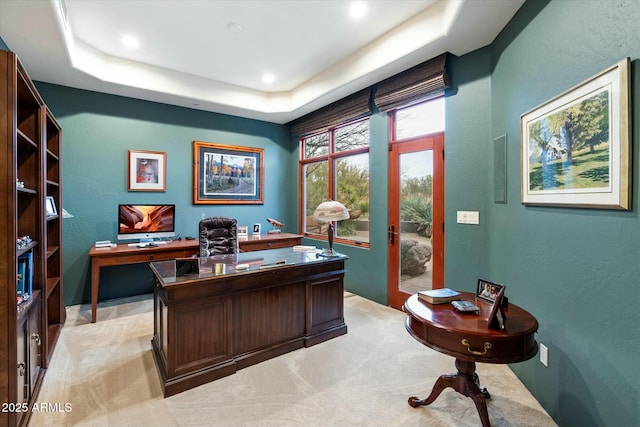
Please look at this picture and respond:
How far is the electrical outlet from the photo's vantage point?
75.9 inches

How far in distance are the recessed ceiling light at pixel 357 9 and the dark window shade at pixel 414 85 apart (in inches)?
34.5

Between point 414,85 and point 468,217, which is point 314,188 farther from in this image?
point 468,217

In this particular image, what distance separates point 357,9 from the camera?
281 centimetres

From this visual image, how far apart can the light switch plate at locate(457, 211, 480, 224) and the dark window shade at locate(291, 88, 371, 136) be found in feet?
6.25

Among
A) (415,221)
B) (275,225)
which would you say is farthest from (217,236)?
(415,221)

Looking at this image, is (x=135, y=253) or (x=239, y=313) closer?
(x=239, y=313)

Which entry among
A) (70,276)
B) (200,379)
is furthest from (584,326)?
(70,276)

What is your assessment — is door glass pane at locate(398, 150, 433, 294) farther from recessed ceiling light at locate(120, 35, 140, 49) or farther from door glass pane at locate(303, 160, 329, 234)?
recessed ceiling light at locate(120, 35, 140, 49)

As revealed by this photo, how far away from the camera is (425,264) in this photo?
354cm

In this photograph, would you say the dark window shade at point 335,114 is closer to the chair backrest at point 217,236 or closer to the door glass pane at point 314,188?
the door glass pane at point 314,188

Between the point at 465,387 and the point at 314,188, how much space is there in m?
3.97

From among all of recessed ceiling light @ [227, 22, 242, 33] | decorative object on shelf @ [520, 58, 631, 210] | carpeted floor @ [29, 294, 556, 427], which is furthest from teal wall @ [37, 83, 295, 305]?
decorative object on shelf @ [520, 58, 631, 210]

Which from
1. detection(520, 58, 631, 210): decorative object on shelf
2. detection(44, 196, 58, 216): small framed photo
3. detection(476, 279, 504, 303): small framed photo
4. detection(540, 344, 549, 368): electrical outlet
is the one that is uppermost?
detection(520, 58, 631, 210): decorative object on shelf

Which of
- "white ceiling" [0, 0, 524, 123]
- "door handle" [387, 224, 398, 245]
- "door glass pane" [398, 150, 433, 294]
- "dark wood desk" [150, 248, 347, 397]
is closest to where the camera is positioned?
"dark wood desk" [150, 248, 347, 397]
